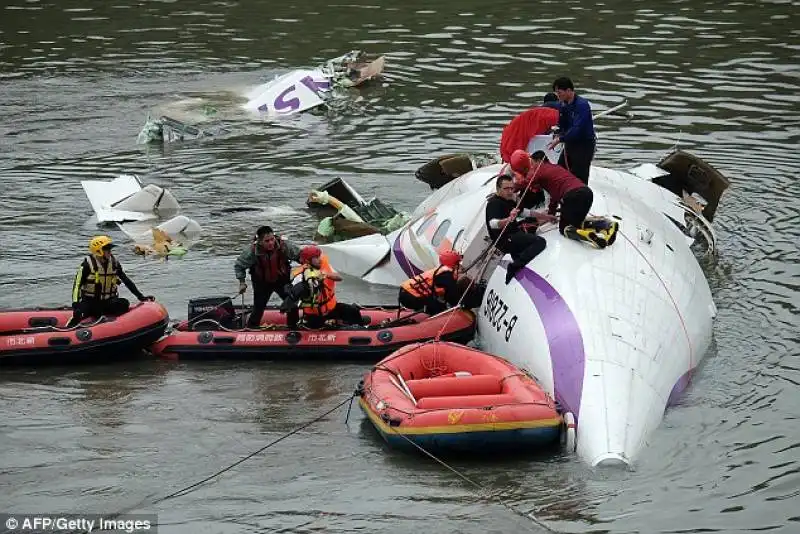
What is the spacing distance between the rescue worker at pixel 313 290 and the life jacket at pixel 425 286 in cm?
103

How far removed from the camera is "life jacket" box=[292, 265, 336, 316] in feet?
55.8

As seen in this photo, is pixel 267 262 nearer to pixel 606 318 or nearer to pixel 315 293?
pixel 315 293

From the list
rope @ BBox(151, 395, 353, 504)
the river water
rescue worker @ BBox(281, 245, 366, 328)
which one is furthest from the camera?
rescue worker @ BBox(281, 245, 366, 328)

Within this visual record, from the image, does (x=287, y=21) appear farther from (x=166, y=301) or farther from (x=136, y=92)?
(x=166, y=301)

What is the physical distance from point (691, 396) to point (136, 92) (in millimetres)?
21346

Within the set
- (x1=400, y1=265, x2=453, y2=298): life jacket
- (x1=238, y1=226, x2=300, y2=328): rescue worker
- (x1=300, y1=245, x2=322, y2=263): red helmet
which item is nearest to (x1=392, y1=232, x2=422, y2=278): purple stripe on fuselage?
(x1=400, y1=265, x2=453, y2=298): life jacket

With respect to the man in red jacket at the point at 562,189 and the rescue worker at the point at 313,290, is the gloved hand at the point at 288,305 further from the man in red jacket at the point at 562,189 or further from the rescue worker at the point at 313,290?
the man in red jacket at the point at 562,189

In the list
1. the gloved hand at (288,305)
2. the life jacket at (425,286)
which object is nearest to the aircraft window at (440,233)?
the life jacket at (425,286)

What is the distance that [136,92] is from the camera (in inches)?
1310

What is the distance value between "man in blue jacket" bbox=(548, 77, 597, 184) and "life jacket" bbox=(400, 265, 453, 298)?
233 cm

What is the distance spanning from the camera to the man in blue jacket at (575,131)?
1783 centimetres

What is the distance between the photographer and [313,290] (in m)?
17.0

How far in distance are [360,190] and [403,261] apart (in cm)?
585

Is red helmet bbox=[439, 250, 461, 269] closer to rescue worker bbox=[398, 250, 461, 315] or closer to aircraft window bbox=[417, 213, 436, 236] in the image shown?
rescue worker bbox=[398, 250, 461, 315]
